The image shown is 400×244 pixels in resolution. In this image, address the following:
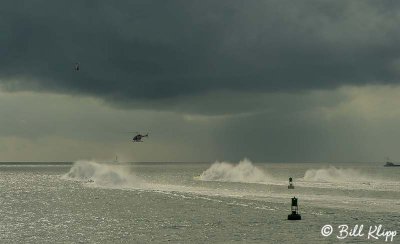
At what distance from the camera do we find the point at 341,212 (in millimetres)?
75688

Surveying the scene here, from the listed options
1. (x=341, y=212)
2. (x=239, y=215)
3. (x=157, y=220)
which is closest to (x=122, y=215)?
(x=157, y=220)

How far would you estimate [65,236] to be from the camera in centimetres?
5878

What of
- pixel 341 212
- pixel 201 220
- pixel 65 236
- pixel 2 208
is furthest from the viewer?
pixel 2 208

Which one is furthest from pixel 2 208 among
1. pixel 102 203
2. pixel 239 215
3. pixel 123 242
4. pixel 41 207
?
pixel 123 242

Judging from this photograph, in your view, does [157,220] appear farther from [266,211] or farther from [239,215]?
[266,211]

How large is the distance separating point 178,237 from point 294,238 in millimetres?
10878

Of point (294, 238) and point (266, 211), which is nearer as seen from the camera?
point (294, 238)

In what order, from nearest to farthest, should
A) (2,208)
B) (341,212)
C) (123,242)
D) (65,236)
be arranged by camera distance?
(123,242) → (65,236) → (341,212) → (2,208)

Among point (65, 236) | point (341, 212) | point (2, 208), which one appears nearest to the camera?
point (65, 236)

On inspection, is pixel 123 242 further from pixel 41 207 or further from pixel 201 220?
pixel 41 207

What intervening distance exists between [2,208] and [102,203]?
15.9m

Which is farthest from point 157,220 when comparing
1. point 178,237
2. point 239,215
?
point 178,237

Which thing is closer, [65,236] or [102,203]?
[65,236]

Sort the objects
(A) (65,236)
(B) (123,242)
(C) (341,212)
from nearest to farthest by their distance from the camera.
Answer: (B) (123,242), (A) (65,236), (C) (341,212)
